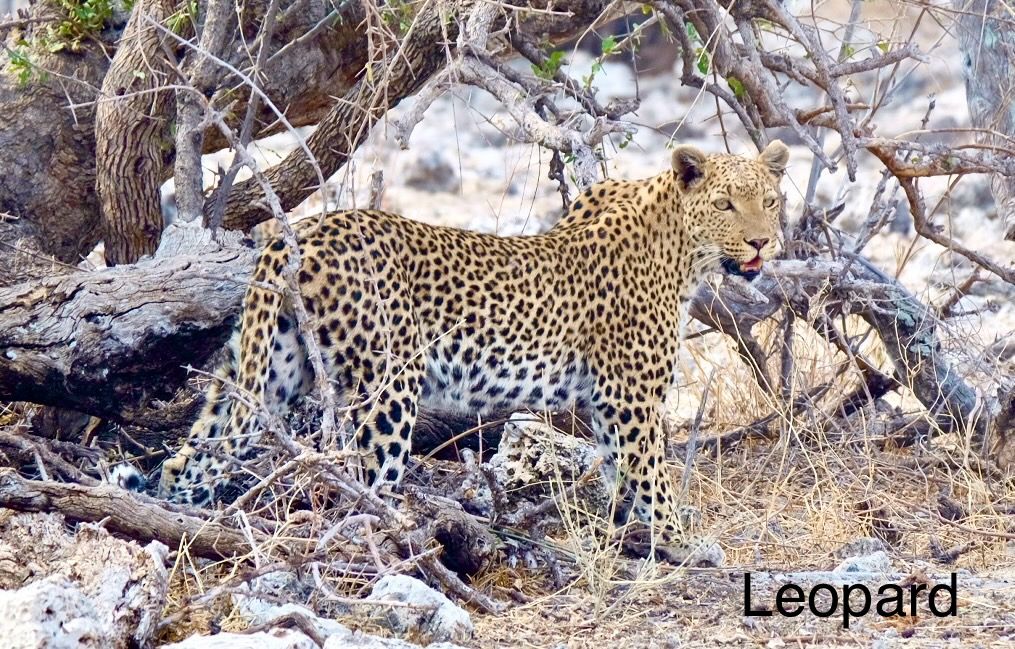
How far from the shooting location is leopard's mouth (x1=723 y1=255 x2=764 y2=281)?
6738 mm

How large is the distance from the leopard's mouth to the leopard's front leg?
695 millimetres

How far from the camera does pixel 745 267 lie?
6762 mm

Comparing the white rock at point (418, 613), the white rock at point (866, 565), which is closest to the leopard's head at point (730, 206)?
the white rock at point (866, 565)

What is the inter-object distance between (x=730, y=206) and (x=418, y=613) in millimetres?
2872

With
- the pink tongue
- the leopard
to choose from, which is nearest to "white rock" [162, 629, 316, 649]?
the leopard

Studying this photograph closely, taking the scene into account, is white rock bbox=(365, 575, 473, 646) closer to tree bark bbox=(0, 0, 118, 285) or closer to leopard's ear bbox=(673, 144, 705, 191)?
leopard's ear bbox=(673, 144, 705, 191)

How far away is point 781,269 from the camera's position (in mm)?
7215

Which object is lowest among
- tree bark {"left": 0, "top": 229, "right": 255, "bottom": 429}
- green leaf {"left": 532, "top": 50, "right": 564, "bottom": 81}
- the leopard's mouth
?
tree bark {"left": 0, "top": 229, "right": 255, "bottom": 429}

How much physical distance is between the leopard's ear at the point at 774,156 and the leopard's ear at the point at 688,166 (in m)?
0.35

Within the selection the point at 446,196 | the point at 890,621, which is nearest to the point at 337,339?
the point at 890,621

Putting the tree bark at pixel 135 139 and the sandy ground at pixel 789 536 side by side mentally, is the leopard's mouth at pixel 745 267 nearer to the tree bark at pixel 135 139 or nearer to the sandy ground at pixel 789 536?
the sandy ground at pixel 789 536

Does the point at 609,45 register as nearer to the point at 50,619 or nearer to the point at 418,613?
the point at 418,613

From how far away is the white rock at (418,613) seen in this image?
468cm

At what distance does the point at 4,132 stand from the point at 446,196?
842cm
